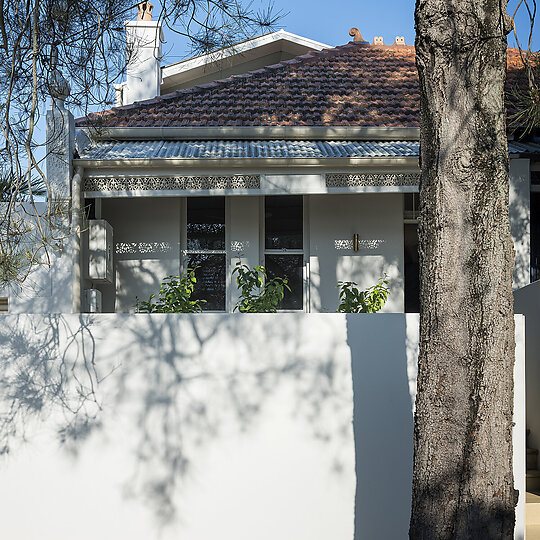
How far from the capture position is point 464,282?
4039 mm

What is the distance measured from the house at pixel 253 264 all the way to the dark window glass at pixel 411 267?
0.03m

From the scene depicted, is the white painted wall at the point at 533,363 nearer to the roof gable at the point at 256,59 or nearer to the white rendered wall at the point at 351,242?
the white rendered wall at the point at 351,242

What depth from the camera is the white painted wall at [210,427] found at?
559cm

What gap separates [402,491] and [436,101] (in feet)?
9.97

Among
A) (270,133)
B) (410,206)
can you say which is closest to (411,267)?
(410,206)

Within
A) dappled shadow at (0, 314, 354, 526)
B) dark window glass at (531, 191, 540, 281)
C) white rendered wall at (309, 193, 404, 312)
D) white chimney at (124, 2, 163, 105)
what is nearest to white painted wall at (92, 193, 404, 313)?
white rendered wall at (309, 193, 404, 312)

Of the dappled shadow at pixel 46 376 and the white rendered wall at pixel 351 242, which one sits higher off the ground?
the white rendered wall at pixel 351 242

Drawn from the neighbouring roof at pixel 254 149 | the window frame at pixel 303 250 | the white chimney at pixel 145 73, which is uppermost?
the white chimney at pixel 145 73

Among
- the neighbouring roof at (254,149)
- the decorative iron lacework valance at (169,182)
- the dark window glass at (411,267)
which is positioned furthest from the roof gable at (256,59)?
the dark window glass at (411,267)

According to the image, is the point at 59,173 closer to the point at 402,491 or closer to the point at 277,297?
the point at 277,297

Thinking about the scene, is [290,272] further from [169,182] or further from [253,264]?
[169,182]

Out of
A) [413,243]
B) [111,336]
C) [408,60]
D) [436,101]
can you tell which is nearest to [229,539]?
[111,336]

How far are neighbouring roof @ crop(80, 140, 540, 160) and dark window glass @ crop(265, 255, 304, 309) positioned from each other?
1.51 meters

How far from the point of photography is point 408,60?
38.3ft
